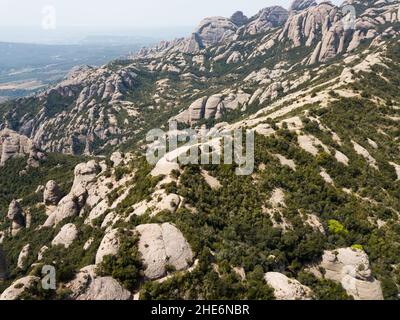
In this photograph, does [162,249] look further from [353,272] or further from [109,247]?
[353,272]

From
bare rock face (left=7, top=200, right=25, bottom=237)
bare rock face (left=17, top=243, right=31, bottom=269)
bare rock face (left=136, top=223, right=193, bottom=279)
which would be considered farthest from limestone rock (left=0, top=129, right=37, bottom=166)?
bare rock face (left=136, top=223, right=193, bottom=279)

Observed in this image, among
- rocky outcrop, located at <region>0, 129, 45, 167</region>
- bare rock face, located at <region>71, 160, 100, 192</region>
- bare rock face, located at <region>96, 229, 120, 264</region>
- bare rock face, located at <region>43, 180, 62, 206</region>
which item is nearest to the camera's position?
bare rock face, located at <region>96, 229, 120, 264</region>

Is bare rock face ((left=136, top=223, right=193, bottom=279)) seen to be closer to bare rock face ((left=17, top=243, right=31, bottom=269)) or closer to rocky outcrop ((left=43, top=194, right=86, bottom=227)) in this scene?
rocky outcrop ((left=43, top=194, right=86, bottom=227))

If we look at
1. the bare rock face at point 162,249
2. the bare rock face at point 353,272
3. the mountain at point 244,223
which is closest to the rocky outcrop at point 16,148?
the mountain at point 244,223

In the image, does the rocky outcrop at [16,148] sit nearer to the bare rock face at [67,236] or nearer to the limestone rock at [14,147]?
the limestone rock at [14,147]
